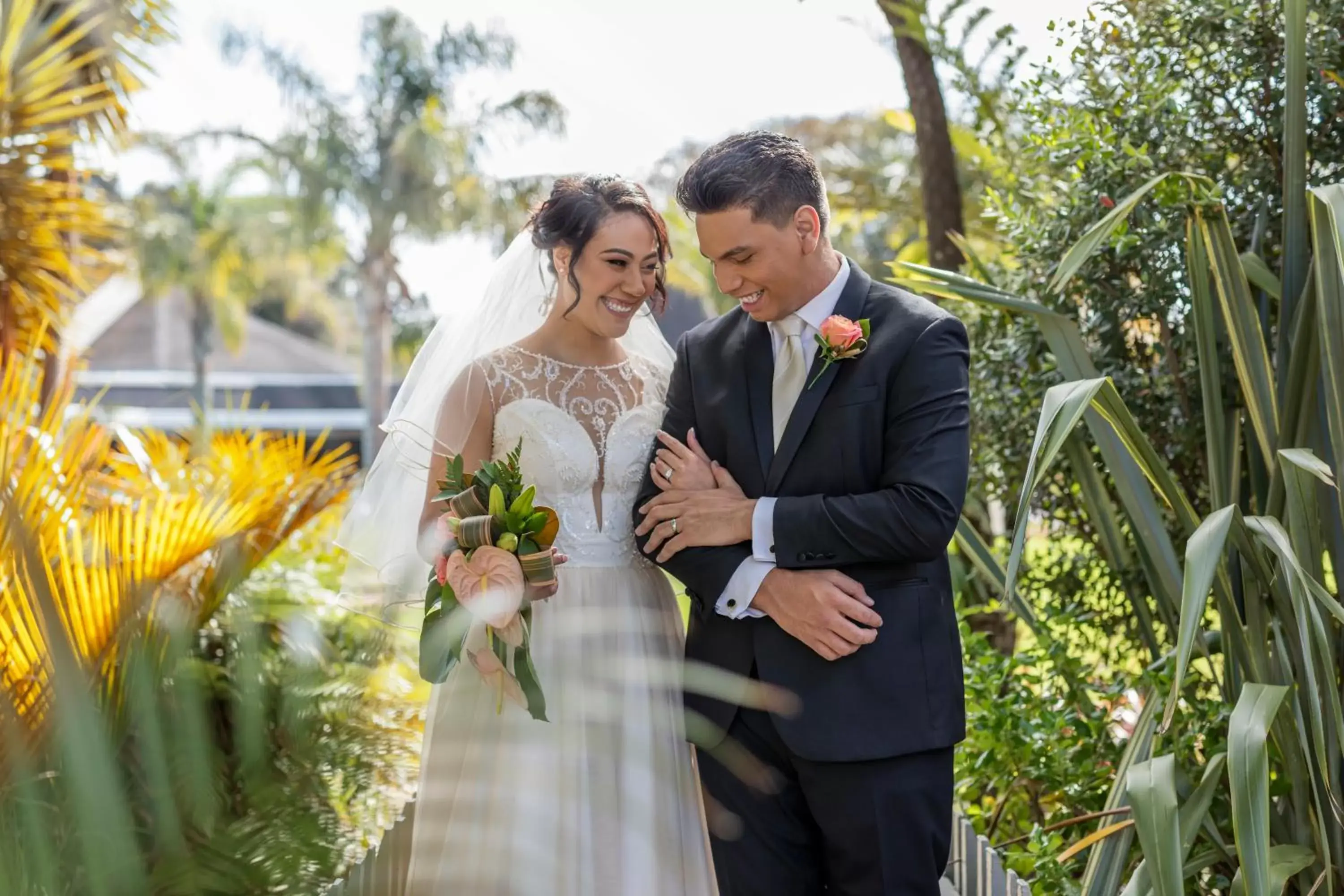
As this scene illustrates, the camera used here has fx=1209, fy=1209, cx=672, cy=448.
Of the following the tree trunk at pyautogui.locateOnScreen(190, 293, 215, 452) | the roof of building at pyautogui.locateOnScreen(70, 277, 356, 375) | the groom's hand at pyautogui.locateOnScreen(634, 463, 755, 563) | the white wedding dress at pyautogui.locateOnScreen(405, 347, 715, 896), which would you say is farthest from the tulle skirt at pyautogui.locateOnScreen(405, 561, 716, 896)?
the roof of building at pyautogui.locateOnScreen(70, 277, 356, 375)

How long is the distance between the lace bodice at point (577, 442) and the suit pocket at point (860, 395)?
2.30ft

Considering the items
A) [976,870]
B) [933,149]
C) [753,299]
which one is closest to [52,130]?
[933,149]

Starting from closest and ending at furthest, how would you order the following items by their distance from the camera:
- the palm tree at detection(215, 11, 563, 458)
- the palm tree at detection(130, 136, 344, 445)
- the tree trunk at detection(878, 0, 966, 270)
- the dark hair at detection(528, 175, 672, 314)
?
1. the dark hair at detection(528, 175, 672, 314)
2. the tree trunk at detection(878, 0, 966, 270)
3. the palm tree at detection(215, 11, 563, 458)
4. the palm tree at detection(130, 136, 344, 445)

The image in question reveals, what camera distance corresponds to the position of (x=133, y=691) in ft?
4.83

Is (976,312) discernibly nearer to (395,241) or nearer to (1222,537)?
(1222,537)

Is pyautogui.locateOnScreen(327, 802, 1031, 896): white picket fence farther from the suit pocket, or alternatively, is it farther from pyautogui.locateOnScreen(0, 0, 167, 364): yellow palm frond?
pyautogui.locateOnScreen(0, 0, 167, 364): yellow palm frond

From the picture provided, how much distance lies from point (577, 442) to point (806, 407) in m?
0.76

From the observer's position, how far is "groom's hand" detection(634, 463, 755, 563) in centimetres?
238

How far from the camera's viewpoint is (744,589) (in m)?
2.40

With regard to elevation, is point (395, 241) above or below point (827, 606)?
above

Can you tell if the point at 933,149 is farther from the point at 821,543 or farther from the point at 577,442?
the point at 821,543

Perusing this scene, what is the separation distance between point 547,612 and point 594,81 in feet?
40.1

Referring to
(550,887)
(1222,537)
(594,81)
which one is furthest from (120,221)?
(594,81)

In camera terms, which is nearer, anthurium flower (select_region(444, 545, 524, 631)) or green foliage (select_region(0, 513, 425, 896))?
green foliage (select_region(0, 513, 425, 896))
